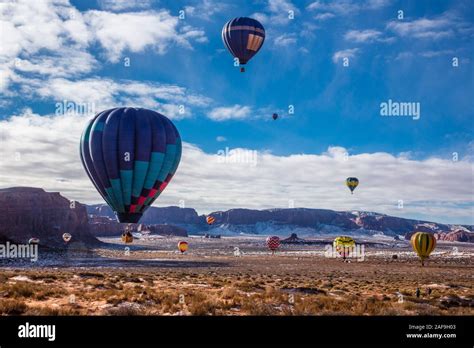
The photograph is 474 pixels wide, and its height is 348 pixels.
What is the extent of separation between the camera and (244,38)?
141ft

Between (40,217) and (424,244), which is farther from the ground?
(40,217)

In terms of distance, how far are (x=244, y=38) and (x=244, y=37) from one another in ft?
0.38

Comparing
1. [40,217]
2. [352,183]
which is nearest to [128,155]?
[352,183]

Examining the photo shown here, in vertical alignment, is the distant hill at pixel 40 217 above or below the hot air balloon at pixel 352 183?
below

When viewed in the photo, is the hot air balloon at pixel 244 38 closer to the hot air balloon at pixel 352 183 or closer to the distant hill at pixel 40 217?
the hot air balloon at pixel 352 183

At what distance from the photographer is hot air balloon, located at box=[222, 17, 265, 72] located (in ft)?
141

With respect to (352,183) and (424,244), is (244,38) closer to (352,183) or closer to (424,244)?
(424,244)

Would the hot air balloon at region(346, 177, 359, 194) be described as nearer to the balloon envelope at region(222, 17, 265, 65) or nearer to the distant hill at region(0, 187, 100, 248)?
the balloon envelope at region(222, 17, 265, 65)

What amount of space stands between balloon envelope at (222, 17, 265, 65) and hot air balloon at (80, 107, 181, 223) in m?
13.6

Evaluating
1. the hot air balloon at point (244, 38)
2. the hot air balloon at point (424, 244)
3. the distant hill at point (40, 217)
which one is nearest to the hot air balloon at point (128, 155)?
the hot air balloon at point (244, 38)

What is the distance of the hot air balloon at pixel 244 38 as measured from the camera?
43.1 m

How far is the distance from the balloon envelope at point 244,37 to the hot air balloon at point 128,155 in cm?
1360

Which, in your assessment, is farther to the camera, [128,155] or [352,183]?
[352,183]
